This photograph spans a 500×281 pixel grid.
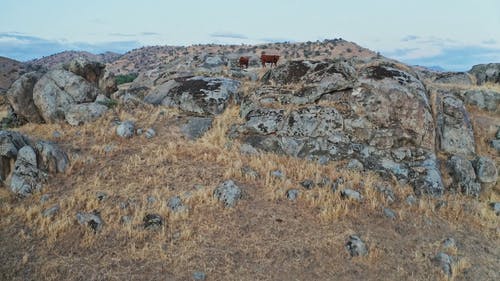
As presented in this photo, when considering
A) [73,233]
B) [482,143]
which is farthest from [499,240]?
[73,233]

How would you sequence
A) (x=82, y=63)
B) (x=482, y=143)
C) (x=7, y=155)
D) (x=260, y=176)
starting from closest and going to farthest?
(x=7, y=155) < (x=260, y=176) < (x=482, y=143) < (x=82, y=63)

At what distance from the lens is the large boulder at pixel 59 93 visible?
56.0ft

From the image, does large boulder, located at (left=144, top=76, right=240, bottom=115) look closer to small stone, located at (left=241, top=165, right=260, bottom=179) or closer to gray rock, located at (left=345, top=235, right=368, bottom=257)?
small stone, located at (left=241, top=165, right=260, bottom=179)

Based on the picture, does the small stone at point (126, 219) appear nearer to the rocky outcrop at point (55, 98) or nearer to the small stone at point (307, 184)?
the small stone at point (307, 184)

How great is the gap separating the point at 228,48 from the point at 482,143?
98.5 meters

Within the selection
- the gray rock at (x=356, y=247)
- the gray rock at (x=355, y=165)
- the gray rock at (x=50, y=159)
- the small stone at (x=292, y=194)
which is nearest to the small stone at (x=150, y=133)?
the gray rock at (x=50, y=159)

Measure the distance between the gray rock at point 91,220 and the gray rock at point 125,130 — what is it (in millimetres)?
5457

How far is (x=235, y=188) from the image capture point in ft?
39.0

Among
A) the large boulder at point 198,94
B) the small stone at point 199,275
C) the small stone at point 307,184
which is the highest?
the large boulder at point 198,94

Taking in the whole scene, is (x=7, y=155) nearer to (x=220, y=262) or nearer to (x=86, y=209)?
(x=86, y=209)

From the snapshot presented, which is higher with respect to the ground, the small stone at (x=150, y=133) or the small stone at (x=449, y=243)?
the small stone at (x=150, y=133)

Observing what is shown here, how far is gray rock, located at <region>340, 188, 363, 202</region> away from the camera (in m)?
11.9

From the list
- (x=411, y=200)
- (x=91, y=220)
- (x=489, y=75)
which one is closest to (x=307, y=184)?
(x=411, y=200)

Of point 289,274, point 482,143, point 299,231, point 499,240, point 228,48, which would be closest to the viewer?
point 289,274
